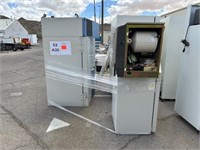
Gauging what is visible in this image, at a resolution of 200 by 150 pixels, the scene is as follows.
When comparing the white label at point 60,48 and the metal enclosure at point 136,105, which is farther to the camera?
the white label at point 60,48

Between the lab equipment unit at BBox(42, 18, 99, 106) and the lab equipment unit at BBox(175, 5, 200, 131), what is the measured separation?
5.48 feet

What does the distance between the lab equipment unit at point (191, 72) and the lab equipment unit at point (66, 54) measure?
1.67 metres

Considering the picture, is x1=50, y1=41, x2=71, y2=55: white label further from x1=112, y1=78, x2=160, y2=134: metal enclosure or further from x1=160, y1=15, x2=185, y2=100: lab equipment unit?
x1=160, y1=15, x2=185, y2=100: lab equipment unit

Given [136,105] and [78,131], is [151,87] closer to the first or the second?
[136,105]

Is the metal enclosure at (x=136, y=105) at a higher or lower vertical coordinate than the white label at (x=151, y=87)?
lower

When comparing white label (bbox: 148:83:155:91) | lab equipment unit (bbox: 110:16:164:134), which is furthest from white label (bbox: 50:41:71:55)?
white label (bbox: 148:83:155:91)

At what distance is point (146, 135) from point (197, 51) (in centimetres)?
139

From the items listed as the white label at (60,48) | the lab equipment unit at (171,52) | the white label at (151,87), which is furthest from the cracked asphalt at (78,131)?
the white label at (60,48)

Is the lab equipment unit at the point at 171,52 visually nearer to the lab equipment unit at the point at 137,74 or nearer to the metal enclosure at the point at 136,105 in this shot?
the lab equipment unit at the point at 137,74

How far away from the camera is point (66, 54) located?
8.91 feet

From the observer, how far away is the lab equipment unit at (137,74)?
1.68 m

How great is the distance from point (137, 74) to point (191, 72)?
3.40ft

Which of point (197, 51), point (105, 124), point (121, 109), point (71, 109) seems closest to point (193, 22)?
point (197, 51)

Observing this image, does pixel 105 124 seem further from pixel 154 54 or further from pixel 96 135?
pixel 154 54
